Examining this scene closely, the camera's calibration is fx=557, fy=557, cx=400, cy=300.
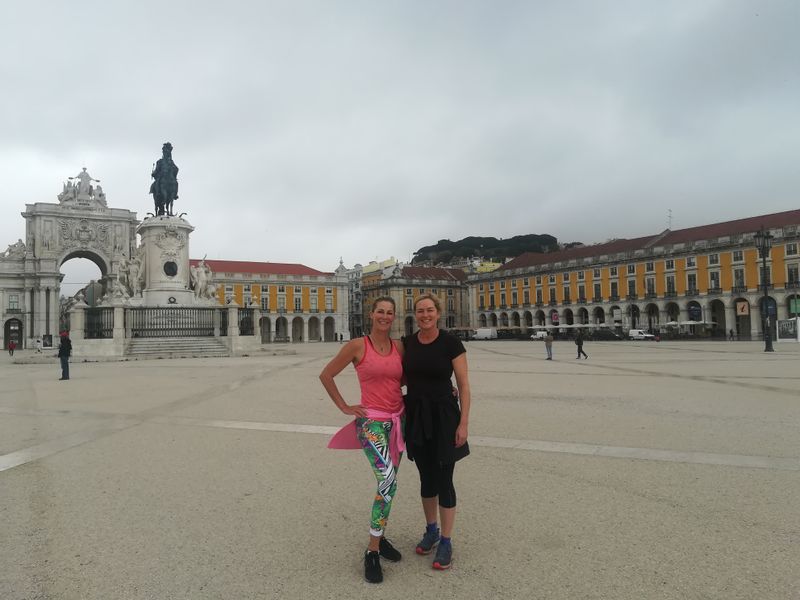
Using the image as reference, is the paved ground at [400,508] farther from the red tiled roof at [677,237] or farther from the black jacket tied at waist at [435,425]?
the red tiled roof at [677,237]

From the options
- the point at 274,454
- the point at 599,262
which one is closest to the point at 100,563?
the point at 274,454

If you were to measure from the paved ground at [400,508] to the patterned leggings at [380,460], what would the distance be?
Result: 14.1 inches

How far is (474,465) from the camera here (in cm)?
525

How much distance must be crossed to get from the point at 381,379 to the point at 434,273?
91.9 m

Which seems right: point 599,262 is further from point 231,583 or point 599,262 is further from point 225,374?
point 231,583

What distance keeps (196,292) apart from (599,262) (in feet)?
180

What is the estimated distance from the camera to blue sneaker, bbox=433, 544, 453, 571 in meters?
3.12

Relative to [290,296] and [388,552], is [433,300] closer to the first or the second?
[388,552]

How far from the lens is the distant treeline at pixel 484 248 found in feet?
462

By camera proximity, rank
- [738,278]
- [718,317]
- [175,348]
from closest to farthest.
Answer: [175,348] → [738,278] → [718,317]

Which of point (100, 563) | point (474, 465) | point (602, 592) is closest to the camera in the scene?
point (602, 592)

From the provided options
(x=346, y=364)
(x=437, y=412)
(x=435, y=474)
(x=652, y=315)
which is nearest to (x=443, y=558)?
(x=435, y=474)

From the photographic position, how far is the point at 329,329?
3285 inches

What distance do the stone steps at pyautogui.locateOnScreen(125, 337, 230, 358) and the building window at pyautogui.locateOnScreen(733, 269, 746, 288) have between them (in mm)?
52190
